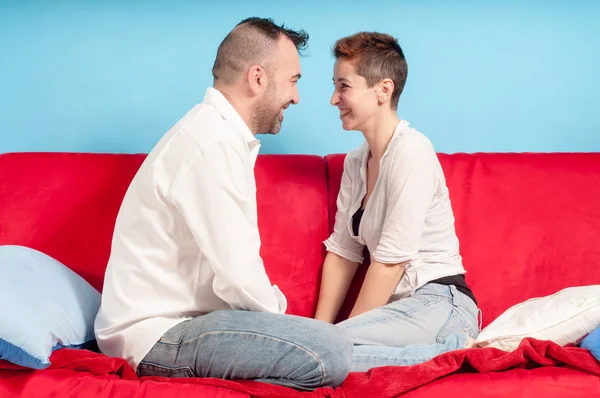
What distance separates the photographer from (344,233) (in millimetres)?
2344

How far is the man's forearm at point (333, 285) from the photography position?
2311mm

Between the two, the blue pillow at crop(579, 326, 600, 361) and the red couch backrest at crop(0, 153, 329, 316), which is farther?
the red couch backrest at crop(0, 153, 329, 316)

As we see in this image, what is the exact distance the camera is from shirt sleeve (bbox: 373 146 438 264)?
214 centimetres

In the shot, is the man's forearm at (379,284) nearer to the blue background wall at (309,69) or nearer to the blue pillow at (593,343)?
the blue pillow at (593,343)

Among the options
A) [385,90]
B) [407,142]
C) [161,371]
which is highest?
[385,90]

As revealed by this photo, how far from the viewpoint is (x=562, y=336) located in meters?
1.97

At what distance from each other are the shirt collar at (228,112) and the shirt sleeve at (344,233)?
51 centimetres

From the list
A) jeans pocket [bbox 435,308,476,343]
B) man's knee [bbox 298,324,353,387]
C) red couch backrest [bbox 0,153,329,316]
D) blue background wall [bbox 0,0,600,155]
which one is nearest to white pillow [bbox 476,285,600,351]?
jeans pocket [bbox 435,308,476,343]

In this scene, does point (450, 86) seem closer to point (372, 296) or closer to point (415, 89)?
point (415, 89)

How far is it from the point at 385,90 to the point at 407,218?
1.31 feet

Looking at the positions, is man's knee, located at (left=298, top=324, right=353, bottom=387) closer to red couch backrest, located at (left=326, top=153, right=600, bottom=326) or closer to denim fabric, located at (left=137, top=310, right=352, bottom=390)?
denim fabric, located at (left=137, top=310, right=352, bottom=390)

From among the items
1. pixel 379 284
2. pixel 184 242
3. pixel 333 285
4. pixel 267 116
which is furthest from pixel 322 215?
pixel 184 242

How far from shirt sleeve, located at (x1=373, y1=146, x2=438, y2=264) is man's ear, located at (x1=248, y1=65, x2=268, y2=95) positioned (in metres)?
0.45

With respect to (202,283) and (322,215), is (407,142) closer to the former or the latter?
(322,215)
